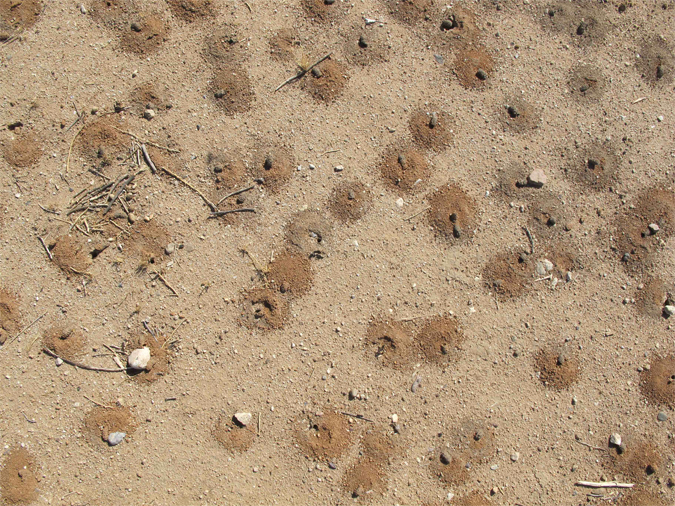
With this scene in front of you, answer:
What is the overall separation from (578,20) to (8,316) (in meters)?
7.32

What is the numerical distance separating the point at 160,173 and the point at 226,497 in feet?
11.5

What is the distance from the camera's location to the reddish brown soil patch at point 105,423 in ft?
14.4

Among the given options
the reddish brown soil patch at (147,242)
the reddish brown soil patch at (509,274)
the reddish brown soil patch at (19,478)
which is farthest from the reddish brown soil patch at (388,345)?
the reddish brown soil patch at (19,478)

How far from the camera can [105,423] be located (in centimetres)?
439

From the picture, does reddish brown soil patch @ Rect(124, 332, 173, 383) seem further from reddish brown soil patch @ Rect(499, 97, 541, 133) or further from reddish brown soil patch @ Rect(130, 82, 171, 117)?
reddish brown soil patch @ Rect(499, 97, 541, 133)

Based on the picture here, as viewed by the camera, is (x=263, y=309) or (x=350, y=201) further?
(x=350, y=201)

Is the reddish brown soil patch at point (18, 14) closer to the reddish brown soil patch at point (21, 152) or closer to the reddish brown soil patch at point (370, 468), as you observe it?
the reddish brown soil patch at point (21, 152)

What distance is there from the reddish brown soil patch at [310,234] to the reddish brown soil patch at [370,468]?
2.06m

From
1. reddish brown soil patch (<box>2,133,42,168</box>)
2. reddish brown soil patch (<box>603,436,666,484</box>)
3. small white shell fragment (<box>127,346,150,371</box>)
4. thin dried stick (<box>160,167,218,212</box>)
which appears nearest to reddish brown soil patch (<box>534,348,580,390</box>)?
reddish brown soil patch (<box>603,436,666,484</box>)

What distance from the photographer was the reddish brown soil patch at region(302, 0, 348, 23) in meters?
4.93

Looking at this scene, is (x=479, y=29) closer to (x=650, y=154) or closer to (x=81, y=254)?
(x=650, y=154)

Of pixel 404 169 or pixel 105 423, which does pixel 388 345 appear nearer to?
pixel 404 169

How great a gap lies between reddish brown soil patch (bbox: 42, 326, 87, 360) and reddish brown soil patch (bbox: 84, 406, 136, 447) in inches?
25.0

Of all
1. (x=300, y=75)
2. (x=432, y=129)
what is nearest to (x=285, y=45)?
(x=300, y=75)
